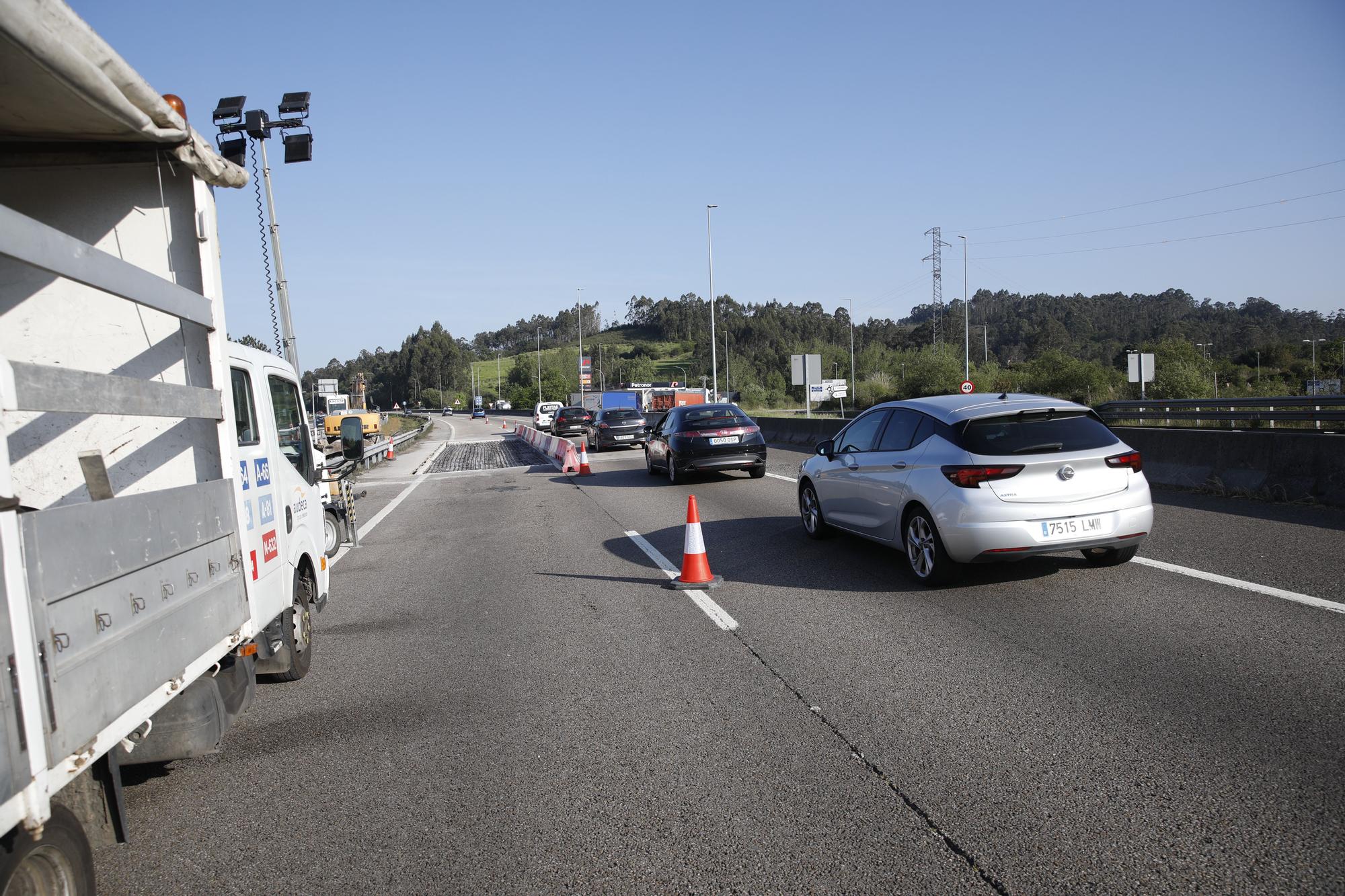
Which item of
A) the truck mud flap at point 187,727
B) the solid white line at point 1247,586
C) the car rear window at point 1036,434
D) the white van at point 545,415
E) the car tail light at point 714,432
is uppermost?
the car rear window at point 1036,434

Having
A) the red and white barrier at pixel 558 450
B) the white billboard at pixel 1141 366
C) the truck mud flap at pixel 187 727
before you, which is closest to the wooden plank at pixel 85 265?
the truck mud flap at pixel 187 727

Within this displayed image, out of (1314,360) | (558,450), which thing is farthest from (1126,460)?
(1314,360)

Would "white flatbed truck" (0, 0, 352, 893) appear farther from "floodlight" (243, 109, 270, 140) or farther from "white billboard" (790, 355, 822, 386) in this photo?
"white billboard" (790, 355, 822, 386)

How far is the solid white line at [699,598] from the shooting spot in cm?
701

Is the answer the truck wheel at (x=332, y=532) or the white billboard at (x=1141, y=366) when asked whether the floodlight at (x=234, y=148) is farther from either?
the white billboard at (x=1141, y=366)

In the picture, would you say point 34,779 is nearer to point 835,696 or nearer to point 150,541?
point 150,541

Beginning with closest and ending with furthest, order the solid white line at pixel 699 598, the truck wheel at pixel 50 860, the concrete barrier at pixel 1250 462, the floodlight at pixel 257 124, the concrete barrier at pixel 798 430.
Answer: the truck wheel at pixel 50 860 < the solid white line at pixel 699 598 < the concrete barrier at pixel 1250 462 < the floodlight at pixel 257 124 < the concrete barrier at pixel 798 430

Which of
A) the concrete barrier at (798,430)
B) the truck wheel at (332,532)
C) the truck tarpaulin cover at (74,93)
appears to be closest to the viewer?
the truck tarpaulin cover at (74,93)

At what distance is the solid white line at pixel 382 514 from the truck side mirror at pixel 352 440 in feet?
8.96

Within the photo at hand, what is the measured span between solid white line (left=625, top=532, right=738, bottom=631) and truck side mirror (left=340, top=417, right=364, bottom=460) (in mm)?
2963

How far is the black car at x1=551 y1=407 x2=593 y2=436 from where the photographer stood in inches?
1655

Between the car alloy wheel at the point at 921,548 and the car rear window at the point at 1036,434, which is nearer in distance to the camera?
the car rear window at the point at 1036,434

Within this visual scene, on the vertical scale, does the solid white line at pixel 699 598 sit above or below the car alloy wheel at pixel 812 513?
below

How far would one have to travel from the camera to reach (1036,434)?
7441 millimetres
